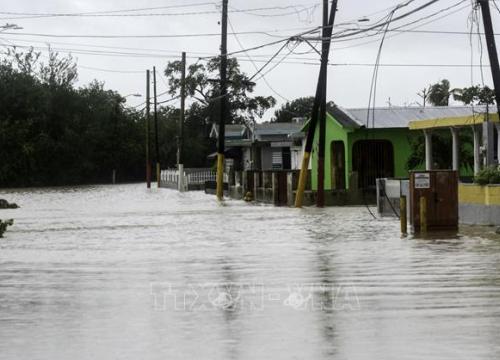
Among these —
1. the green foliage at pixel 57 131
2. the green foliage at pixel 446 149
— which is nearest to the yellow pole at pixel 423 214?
the green foliage at pixel 446 149

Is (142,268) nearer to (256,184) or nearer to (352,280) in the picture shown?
(352,280)

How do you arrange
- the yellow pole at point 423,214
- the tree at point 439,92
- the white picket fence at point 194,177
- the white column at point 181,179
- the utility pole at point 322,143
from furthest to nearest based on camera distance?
the tree at point 439,92, the white picket fence at point 194,177, the white column at point 181,179, the utility pole at point 322,143, the yellow pole at point 423,214

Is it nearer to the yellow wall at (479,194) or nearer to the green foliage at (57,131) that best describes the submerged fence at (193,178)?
the green foliage at (57,131)

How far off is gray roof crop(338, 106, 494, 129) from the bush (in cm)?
1901

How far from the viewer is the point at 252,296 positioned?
518 inches

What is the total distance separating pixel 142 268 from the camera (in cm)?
1744

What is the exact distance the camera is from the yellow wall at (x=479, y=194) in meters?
25.6

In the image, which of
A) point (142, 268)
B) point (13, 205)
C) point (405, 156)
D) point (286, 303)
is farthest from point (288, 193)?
point (286, 303)

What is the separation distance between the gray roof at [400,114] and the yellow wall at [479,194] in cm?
1806

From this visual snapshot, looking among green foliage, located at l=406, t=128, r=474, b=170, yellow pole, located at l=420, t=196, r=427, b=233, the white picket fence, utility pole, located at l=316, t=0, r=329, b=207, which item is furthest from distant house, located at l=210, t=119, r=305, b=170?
yellow pole, located at l=420, t=196, r=427, b=233

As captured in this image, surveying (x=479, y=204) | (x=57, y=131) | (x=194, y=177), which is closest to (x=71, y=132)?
(x=57, y=131)

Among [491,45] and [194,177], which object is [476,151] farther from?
[194,177]

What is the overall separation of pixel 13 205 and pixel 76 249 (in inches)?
1008

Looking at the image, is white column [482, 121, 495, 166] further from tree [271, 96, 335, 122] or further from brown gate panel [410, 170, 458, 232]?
tree [271, 96, 335, 122]
